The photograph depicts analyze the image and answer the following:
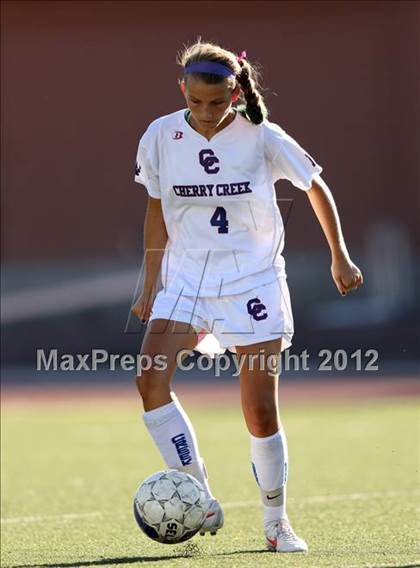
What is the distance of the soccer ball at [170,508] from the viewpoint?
4336 mm

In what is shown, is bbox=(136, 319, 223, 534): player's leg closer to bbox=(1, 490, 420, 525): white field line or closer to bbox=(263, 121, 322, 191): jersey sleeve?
bbox=(263, 121, 322, 191): jersey sleeve

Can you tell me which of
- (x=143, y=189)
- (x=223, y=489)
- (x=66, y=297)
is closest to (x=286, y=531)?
(x=223, y=489)

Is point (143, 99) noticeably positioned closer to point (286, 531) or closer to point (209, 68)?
point (209, 68)

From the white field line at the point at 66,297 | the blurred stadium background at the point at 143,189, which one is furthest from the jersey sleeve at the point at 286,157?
the white field line at the point at 66,297

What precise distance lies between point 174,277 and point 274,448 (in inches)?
32.1

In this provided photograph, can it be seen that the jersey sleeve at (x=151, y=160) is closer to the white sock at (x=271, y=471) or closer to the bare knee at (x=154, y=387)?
the bare knee at (x=154, y=387)

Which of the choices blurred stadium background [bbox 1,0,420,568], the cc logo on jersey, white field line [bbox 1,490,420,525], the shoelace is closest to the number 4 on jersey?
the cc logo on jersey

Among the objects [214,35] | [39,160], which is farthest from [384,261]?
[39,160]

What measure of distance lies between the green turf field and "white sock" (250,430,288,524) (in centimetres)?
18

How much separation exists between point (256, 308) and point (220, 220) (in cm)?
38

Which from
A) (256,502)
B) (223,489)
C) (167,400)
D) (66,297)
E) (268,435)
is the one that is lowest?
(66,297)

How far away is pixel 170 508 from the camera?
433 centimetres

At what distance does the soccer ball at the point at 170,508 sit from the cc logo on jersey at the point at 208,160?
122 cm

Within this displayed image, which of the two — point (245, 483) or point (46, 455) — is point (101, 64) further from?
point (245, 483)
